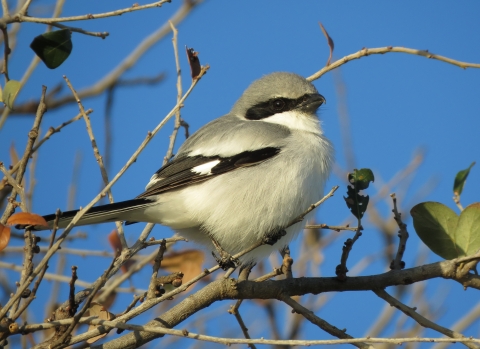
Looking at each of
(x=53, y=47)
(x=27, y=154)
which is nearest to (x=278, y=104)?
(x=53, y=47)

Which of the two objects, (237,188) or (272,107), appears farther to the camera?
(272,107)

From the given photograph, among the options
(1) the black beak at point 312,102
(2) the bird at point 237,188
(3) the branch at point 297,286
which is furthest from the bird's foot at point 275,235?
(1) the black beak at point 312,102

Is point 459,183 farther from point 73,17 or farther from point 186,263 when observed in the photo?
point 73,17

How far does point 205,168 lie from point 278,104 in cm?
91

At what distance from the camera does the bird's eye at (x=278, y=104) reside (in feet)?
13.5

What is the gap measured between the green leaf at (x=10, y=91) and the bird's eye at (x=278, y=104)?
1931 mm

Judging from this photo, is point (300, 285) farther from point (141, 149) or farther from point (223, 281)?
point (141, 149)

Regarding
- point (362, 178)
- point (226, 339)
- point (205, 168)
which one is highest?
point (205, 168)

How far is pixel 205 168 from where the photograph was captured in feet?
11.6

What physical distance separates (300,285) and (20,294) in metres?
1.44

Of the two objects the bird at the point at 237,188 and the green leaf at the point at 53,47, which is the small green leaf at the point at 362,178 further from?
the green leaf at the point at 53,47

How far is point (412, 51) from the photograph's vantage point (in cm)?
313

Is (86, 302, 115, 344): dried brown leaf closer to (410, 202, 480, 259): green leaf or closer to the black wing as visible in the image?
the black wing

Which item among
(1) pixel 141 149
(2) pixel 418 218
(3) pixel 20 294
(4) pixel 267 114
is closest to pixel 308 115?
(4) pixel 267 114
